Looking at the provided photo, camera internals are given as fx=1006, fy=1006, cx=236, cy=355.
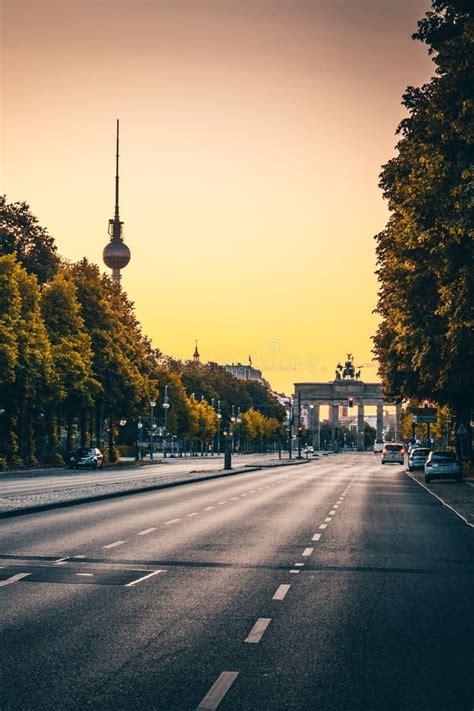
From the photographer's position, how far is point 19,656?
8391mm

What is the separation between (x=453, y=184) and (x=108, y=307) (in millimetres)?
49403

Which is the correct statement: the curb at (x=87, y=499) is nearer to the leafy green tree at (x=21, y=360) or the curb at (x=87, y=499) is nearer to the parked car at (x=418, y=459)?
the leafy green tree at (x=21, y=360)

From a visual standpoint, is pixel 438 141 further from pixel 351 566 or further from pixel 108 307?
pixel 108 307

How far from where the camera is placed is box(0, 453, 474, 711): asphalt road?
7.34 meters

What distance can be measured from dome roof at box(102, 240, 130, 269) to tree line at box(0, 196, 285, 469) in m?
71.3

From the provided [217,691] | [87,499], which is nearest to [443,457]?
[87,499]

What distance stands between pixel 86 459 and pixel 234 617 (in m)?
57.1

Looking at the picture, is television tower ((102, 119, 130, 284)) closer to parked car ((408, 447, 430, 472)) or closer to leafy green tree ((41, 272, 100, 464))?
leafy green tree ((41, 272, 100, 464))

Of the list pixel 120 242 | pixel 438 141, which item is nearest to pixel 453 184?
pixel 438 141

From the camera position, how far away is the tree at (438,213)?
2959 cm

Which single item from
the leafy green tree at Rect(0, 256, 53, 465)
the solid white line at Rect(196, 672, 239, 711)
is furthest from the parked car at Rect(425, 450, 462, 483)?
the solid white line at Rect(196, 672, 239, 711)

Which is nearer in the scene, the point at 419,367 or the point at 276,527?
the point at 276,527

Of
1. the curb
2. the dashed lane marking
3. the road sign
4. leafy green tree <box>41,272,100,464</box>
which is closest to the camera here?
the dashed lane marking

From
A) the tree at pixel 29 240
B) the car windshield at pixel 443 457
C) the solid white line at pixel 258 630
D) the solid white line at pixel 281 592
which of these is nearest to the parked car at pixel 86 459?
the tree at pixel 29 240
